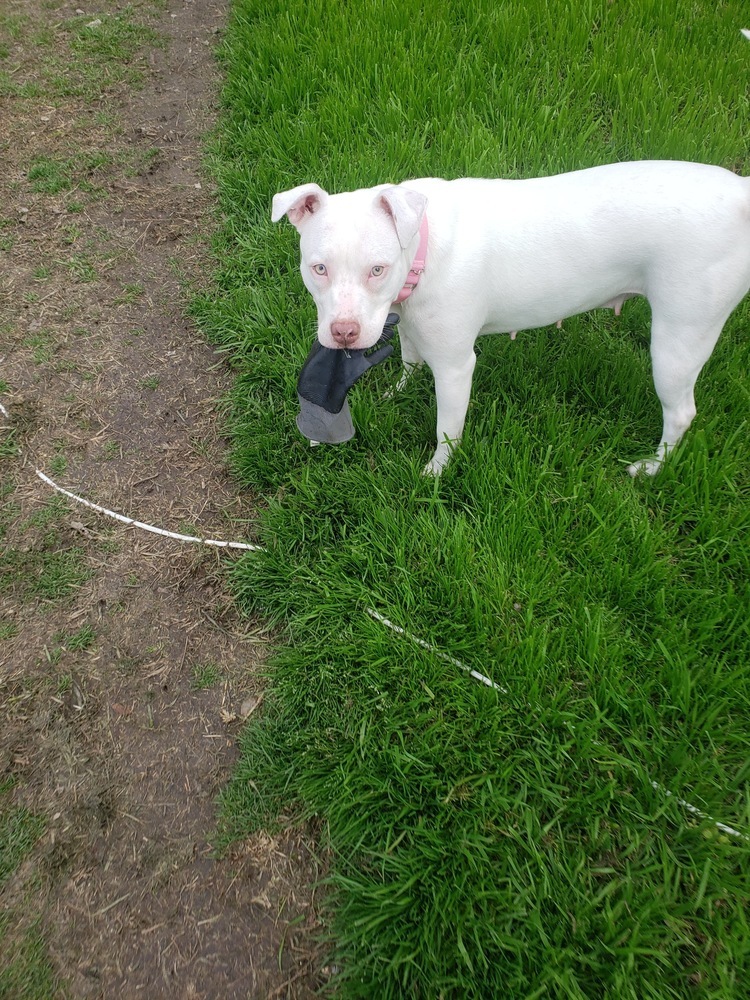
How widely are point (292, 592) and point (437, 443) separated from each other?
0.86m

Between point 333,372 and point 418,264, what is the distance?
0.51 m

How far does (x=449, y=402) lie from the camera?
2420 millimetres

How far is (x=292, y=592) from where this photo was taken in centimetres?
241

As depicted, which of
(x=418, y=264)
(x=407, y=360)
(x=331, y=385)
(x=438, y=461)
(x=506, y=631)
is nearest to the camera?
(x=418, y=264)

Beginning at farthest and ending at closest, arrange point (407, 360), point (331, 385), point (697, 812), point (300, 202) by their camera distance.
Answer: point (407, 360) < point (331, 385) < point (300, 202) < point (697, 812)

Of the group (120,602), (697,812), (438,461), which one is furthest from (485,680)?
(120,602)

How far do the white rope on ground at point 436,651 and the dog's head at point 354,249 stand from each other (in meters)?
0.93

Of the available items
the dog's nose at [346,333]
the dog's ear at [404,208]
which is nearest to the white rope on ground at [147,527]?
the dog's nose at [346,333]

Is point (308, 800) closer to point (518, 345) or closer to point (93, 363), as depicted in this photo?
point (518, 345)

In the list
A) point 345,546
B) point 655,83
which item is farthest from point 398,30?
point 345,546

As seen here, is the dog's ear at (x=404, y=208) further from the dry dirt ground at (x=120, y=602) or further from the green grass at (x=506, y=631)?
the dry dirt ground at (x=120, y=602)

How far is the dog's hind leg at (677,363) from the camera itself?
2226mm

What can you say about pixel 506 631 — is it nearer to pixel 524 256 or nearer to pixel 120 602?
pixel 524 256

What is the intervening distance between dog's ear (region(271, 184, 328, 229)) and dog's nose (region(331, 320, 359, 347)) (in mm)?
363
